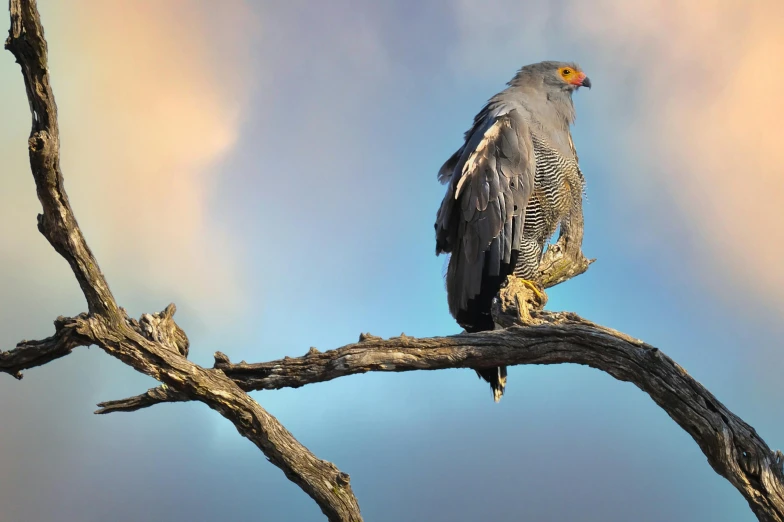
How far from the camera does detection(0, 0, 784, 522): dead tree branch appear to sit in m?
3.42

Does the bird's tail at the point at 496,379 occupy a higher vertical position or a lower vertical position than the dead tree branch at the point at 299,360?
higher

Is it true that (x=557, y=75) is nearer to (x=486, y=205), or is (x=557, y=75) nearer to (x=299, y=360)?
(x=486, y=205)

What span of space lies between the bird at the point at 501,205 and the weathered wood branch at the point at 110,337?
214cm

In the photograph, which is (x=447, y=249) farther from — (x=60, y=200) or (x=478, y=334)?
(x=60, y=200)

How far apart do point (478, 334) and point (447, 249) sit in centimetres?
187

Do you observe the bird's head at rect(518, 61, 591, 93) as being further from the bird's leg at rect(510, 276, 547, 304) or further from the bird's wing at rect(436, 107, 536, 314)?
the bird's leg at rect(510, 276, 547, 304)

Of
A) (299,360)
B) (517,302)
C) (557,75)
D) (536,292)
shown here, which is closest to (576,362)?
(517,302)

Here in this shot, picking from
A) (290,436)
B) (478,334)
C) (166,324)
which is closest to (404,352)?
(478,334)

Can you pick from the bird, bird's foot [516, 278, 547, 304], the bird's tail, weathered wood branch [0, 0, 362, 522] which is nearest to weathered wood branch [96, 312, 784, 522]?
weathered wood branch [0, 0, 362, 522]

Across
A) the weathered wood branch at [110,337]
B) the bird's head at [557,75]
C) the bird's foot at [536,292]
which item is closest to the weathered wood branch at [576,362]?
the weathered wood branch at [110,337]

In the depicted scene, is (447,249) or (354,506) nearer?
(354,506)

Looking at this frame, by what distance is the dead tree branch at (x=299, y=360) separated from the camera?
342 cm

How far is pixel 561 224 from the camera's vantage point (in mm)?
6371

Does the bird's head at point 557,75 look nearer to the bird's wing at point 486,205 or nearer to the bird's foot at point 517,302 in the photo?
the bird's wing at point 486,205
